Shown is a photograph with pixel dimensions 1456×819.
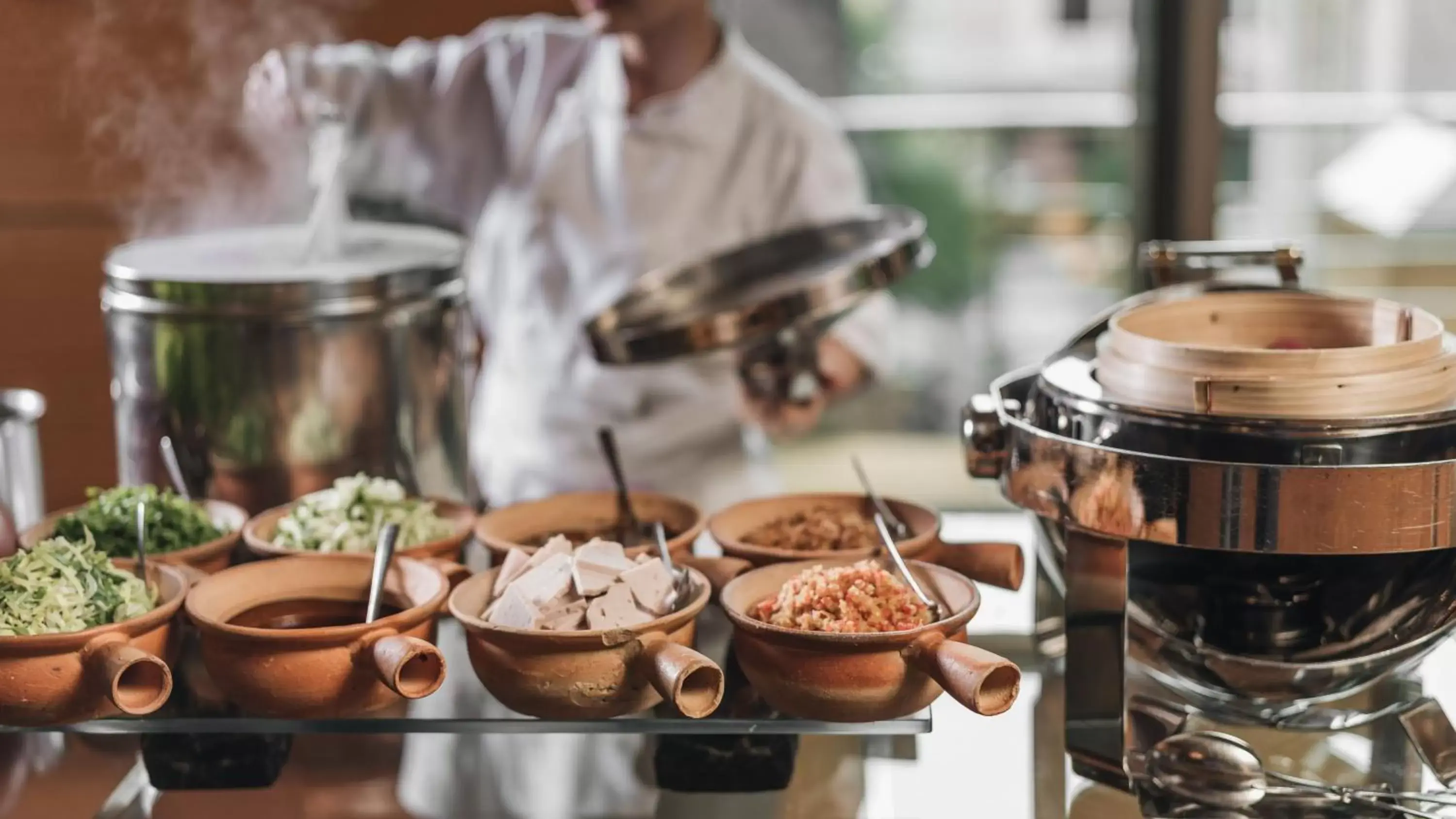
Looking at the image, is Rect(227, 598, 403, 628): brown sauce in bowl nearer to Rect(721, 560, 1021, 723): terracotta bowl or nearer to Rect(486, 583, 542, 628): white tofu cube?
Rect(486, 583, 542, 628): white tofu cube

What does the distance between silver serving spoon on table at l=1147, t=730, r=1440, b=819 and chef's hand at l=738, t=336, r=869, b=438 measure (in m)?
0.83

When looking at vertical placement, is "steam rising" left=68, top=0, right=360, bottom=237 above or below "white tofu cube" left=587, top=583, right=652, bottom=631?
above

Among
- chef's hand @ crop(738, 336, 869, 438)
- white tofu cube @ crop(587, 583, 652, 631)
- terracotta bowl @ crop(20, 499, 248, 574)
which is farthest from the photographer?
chef's hand @ crop(738, 336, 869, 438)

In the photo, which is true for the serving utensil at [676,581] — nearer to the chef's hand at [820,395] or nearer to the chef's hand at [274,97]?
the chef's hand at [820,395]

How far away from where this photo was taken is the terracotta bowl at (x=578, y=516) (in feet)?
4.73

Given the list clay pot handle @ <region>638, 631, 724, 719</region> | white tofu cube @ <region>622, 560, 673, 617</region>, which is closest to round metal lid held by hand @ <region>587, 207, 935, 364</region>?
white tofu cube @ <region>622, 560, 673, 617</region>

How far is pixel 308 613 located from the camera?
1284mm

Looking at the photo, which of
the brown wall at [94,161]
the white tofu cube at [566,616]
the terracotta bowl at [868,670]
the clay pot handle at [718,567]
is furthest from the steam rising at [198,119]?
the terracotta bowl at [868,670]

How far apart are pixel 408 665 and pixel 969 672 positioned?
45 cm

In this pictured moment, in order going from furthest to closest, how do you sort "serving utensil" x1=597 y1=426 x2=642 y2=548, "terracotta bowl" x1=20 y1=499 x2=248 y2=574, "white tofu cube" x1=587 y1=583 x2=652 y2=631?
1. "serving utensil" x1=597 y1=426 x2=642 y2=548
2. "terracotta bowl" x1=20 y1=499 x2=248 y2=574
3. "white tofu cube" x1=587 y1=583 x2=652 y2=631

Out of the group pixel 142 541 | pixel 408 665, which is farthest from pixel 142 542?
pixel 408 665

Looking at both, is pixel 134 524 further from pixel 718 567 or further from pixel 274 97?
pixel 274 97

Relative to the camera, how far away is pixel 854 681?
3.58 feet

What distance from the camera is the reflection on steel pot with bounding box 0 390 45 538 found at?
154cm
